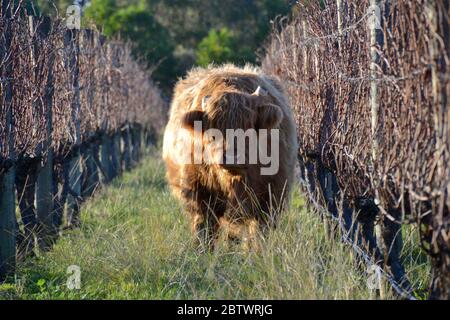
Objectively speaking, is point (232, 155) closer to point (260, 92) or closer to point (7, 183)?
point (260, 92)

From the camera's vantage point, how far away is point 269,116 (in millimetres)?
6973

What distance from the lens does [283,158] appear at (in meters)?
7.32

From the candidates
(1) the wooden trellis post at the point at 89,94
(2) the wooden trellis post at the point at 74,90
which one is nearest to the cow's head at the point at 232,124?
(2) the wooden trellis post at the point at 74,90

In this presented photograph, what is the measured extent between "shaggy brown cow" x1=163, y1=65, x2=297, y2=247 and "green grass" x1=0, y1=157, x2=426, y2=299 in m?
0.28

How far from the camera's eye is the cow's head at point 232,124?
6723 millimetres

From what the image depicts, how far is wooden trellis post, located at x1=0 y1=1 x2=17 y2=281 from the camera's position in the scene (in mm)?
6285

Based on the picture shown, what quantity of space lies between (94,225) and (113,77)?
6.49m

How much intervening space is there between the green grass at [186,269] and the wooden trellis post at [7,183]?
0.17 m

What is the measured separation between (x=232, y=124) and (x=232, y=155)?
0.32m

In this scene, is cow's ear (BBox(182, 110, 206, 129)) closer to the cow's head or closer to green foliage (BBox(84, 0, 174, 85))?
the cow's head

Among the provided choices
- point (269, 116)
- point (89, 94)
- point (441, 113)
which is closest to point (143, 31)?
point (89, 94)

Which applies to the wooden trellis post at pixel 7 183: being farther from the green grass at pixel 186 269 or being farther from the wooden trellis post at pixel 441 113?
the wooden trellis post at pixel 441 113

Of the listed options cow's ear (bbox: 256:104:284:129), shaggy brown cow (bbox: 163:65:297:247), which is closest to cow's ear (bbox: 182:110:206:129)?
shaggy brown cow (bbox: 163:65:297:247)
